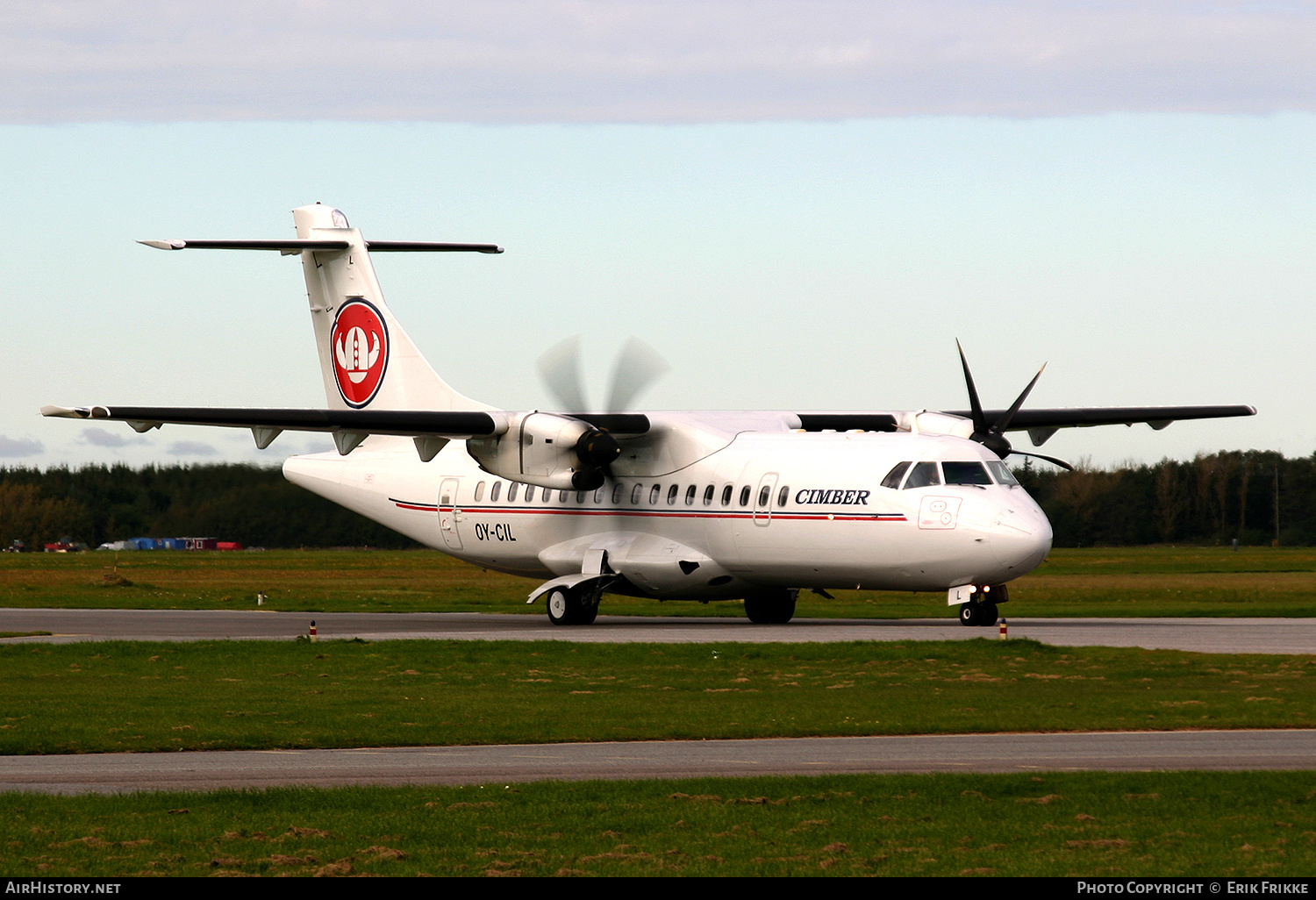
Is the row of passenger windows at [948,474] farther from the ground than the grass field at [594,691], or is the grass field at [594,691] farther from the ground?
the row of passenger windows at [948,474]

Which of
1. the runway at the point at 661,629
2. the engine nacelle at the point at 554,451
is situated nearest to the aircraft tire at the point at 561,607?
the runway at the point at 661,629

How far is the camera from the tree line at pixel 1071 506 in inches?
2356

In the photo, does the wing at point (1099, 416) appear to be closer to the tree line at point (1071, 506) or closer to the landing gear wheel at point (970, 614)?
the landing gear wheel at point (970, 614)

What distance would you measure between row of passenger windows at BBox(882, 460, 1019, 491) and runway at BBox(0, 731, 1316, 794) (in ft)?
40.5

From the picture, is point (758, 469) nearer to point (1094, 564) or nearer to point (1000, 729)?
point (1000, 729)

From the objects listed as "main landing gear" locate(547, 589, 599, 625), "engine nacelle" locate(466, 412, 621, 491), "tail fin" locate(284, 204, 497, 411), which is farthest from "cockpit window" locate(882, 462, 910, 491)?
"tail fin" locate(284, 204, 497, 411)

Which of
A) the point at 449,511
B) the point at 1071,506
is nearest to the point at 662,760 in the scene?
the point at 449,511

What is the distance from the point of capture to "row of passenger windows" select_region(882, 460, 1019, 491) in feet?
88.8

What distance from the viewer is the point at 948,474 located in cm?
2714

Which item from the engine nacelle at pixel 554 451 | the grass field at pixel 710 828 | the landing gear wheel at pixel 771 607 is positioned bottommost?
the grass field at pixel 710 828

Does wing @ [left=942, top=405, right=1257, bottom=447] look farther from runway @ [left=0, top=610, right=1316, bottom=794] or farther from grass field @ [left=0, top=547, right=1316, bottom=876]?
runway @ [left=0, top=610, right=1316, bottom=794]

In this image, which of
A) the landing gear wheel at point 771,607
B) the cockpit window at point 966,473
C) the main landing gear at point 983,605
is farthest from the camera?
the landing gear wheel at point 771,607
